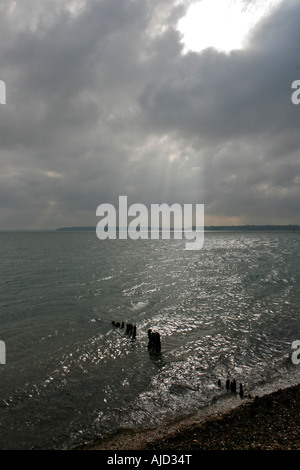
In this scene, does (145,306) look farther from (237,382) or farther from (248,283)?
(248,283)

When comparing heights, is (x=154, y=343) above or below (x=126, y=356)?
above

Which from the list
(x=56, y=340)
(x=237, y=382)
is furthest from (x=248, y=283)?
(x=56, y=340)

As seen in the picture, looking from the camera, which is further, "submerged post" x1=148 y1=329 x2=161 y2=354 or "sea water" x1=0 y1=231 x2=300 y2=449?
"submerged post" x1=148 y1=329 x2=161 y2=354

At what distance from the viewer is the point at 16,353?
70.8 ft

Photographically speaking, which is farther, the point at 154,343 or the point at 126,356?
the point at 154,343

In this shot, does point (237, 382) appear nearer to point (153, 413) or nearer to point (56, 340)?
point (153, 413)

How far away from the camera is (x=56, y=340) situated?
2383cm

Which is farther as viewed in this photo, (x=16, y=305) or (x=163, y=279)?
(x=163, y=279)

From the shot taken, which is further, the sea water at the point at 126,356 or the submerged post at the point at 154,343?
the submerged post at the point at 154,343
